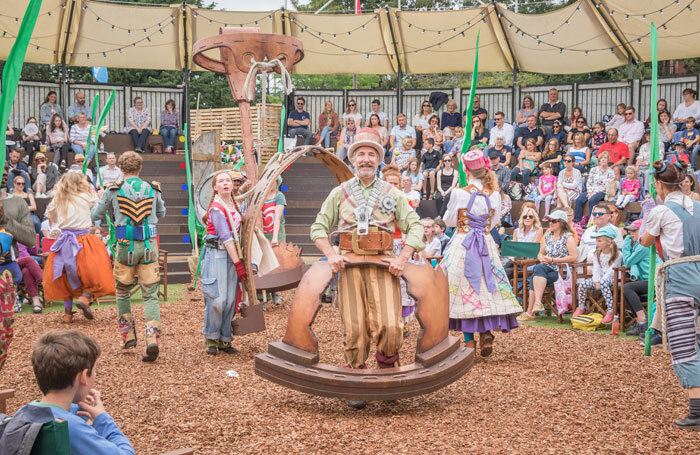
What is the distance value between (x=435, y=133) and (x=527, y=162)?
2.29 metres

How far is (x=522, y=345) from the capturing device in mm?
7223

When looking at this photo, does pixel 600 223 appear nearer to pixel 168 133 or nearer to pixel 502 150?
pixel 502 150

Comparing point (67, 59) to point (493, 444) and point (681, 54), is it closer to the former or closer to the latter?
point (681, 54)

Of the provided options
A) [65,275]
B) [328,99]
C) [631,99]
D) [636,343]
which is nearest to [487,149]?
[631,99]

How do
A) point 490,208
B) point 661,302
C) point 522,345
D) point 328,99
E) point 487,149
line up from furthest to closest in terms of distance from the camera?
point 328,99 → point 487,149 → point 522,345 → point 490,208 → point 661,302

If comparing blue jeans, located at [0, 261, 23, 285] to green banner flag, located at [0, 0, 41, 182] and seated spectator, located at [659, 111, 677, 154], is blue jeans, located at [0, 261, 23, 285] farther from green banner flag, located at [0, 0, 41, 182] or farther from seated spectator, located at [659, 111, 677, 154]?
seated spectator, located at [659, 111, 677, 154]

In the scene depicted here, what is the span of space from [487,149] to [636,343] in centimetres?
787

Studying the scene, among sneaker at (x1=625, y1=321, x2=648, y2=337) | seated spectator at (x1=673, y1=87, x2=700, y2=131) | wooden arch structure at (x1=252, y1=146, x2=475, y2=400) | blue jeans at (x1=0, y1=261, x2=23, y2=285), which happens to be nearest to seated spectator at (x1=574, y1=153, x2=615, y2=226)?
seated spectator at (x1=673, y1=87, x2=700, y2=131)

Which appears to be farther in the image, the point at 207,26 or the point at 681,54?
the point at 207,26

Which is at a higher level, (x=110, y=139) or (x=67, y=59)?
(x=67, y=59)

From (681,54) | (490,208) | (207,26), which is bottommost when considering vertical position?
(490,208)

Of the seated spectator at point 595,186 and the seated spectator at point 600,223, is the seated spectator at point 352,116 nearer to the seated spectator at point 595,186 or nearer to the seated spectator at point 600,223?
the seated spectator at point 595,186

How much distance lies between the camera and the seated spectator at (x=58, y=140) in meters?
15.6

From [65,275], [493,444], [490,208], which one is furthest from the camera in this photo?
[65,275]
